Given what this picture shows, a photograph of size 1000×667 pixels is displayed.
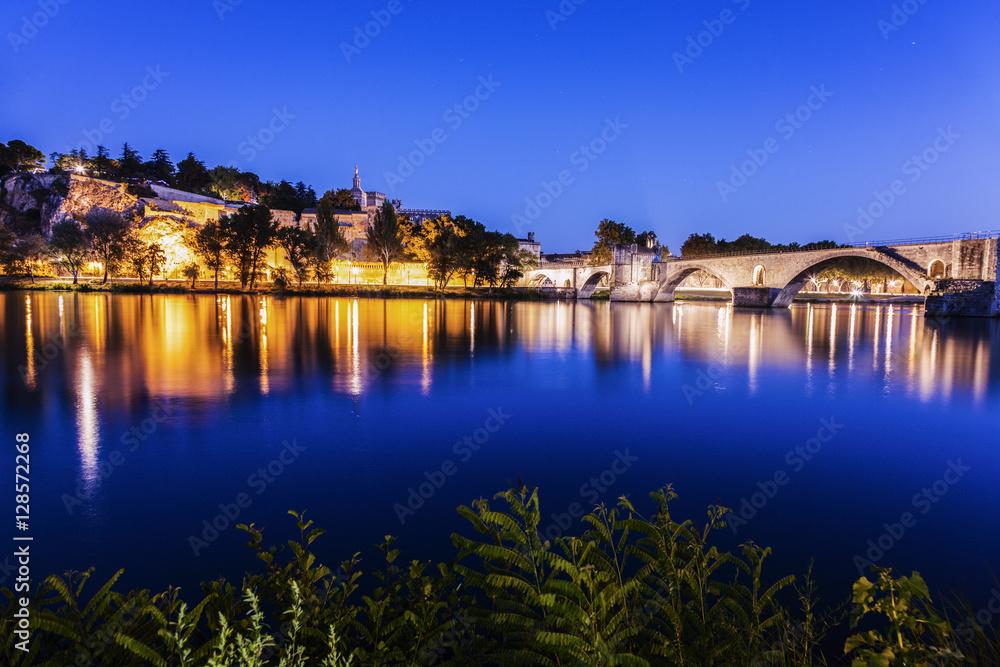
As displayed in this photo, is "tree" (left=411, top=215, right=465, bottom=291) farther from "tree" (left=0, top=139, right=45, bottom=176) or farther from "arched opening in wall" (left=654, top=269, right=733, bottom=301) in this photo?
"tree" (left=0, top=139, right=45, bottom=176)

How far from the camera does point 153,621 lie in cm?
300

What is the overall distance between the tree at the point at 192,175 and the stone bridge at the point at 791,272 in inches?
3128

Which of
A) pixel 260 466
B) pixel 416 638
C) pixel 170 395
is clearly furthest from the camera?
pixel 170 395

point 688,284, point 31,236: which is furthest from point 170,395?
point 688,284

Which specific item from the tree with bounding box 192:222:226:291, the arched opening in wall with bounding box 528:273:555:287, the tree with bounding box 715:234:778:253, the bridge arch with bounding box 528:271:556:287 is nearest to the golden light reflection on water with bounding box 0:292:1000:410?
the tree with bounding box 192:222:226:291

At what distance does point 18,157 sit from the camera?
9881 centimetres

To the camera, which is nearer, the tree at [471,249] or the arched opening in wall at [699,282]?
the tree at [471,249]

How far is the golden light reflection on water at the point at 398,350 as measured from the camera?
14.2m

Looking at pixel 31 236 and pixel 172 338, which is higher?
pixel 31 236

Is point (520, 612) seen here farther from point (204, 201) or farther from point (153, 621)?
point (204, 201)

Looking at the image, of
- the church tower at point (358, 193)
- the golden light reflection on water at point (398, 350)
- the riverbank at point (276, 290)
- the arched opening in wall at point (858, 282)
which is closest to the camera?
the golden light reflection on water at point (398, 350)

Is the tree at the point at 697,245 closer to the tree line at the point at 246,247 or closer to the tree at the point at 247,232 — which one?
the tree line at the point at 246,247

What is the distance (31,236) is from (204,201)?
2539cm

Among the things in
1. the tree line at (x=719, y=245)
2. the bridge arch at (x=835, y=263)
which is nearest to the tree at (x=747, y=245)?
the tree line at (x=719, y=245)
